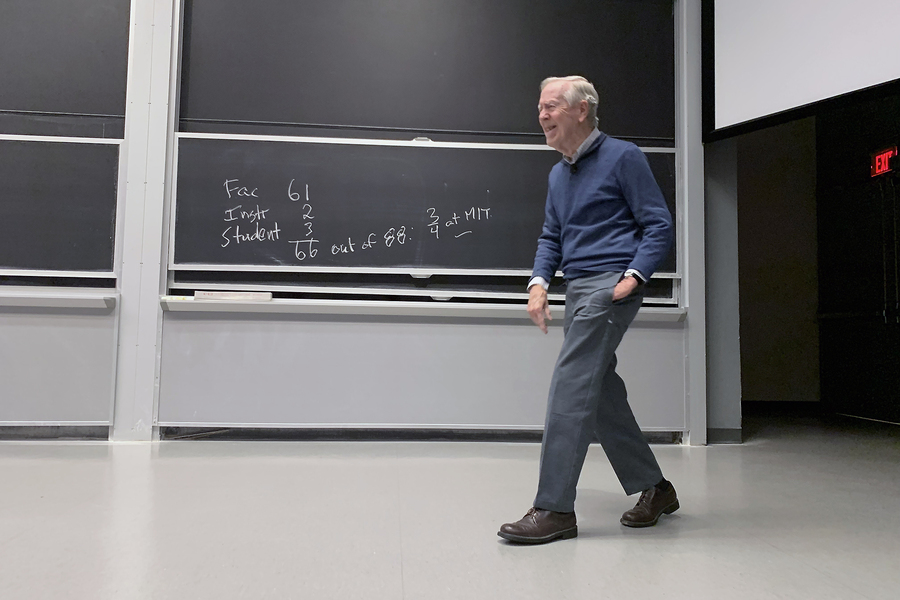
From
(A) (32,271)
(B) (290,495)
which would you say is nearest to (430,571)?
(B) (290,495)

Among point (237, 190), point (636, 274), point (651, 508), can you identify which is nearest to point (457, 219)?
point (237, 190)

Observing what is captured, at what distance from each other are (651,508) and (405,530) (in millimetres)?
716

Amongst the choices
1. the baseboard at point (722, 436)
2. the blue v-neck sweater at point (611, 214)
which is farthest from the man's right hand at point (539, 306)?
the baseboard at point (722, 436)

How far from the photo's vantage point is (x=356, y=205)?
3553 millimetres

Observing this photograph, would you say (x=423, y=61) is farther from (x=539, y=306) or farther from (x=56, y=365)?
(x=56, y=365)

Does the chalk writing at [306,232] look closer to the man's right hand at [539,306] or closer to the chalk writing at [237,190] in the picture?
the chalk writing at [237,190]

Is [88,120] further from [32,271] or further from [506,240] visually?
[506,240]

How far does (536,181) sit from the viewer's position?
3639 millimetres

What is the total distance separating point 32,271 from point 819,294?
19.7 ft

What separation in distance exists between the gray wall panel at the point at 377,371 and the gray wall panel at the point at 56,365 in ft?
0.98

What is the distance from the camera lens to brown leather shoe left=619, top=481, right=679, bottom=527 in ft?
6.15

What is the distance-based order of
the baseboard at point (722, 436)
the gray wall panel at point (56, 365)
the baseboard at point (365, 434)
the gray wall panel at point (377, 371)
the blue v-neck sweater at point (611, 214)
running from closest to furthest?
the blue v-neck sweater at point (611, 214) → the gray wall panel at point (56, 365) → the gray wall panel at point (377, 371) → the baseboard at point (365, 434) → the baseboard at point (722, 436)

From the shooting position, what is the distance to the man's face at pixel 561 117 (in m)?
1.83

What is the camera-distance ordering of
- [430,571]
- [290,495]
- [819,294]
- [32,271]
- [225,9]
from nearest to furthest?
[430,571]
[290,495]
[32,271]
[225,9]
[819,294]
